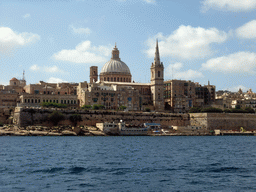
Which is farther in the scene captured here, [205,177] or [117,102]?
[117,102]

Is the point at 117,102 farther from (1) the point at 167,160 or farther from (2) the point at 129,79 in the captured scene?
(1) the point at 167,160

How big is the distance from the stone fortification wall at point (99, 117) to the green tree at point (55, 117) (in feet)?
2.69

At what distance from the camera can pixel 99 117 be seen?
85.4 metres

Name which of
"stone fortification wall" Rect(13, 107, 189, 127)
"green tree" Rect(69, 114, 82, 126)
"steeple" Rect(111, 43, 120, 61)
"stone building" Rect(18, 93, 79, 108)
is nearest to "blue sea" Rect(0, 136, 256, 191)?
"stone fortification wall" Rect(13, 107, 189, 127)

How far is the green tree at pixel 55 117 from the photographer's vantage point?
79.3 meters

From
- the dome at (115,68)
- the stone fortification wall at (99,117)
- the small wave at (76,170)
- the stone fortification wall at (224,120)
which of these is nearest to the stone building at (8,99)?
the stone fortification wall at (99,117)

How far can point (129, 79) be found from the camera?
11894 centimetres

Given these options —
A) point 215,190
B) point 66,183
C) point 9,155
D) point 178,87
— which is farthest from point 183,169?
point 178,87

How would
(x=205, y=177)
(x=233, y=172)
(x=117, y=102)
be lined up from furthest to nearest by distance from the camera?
(x=117, y=102) < (x=233, y=172) < (x=205, y=177)

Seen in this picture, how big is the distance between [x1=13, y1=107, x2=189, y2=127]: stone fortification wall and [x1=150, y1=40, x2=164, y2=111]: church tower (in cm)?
1303

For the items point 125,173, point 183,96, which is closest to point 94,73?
point 183,96

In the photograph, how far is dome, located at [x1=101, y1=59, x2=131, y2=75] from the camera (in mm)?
117256

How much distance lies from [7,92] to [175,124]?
37474mm

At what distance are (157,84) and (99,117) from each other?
26.1m
